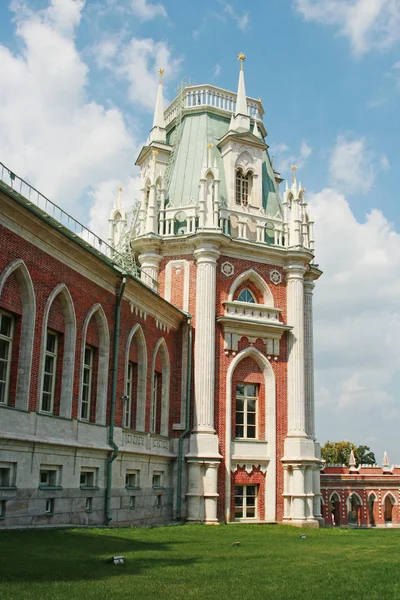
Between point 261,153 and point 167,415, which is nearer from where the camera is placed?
point 167,415

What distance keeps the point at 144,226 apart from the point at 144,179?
2887mm

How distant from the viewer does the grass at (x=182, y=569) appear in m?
10.4

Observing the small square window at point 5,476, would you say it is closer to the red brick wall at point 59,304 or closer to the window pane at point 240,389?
the red brick wall at point 59,304

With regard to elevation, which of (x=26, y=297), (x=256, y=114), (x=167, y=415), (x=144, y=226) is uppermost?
(x=256, y=114)

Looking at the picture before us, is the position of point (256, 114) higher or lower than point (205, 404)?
higher

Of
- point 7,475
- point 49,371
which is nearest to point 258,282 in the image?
point 49,371

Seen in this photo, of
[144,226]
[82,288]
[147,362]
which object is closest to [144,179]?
[144,226]

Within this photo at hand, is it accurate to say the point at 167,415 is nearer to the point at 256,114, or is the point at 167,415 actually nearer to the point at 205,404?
the point at 205,404

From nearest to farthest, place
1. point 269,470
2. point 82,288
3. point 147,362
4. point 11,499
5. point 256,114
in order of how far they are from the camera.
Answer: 1. point 11,499
2. point 82,288
3. point 147,362
4. point 269,470
5. point 256,114

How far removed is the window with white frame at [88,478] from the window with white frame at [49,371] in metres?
2.80

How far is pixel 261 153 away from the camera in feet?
121

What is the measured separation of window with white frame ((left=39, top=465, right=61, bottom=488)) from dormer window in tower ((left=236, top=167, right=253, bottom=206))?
751 inches

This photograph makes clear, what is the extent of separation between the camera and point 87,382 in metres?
23.8

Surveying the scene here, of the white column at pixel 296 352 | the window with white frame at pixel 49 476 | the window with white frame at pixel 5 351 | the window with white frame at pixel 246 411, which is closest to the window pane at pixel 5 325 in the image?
the window with white frame at pixel 5 351
